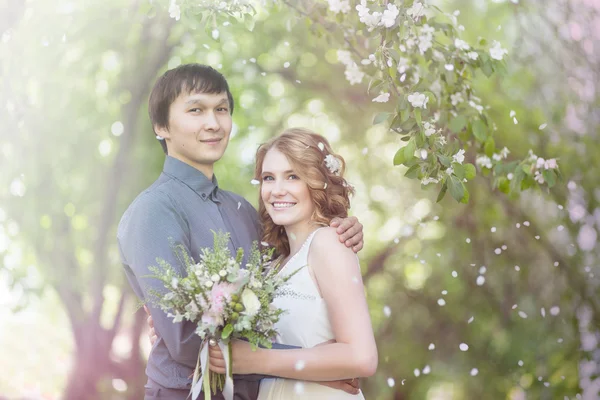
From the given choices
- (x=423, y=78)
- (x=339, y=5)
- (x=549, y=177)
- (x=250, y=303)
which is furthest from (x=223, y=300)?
(x=549, y=177)

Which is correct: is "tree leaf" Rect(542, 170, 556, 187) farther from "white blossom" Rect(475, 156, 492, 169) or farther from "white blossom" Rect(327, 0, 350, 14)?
"white blossom" Rect(327, 0, 350, 14)

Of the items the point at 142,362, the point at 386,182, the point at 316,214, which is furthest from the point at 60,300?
the point at 316,214

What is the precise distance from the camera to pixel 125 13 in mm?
4586

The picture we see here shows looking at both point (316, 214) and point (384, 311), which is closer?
point (316, 214)

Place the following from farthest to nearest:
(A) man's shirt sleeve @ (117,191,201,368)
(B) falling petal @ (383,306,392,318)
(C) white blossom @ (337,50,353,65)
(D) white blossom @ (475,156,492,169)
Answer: (B) falling petal @ (383,306,392,318)
(C) white blossom @ (337,50,353,65)
(D) white blossom @ (475,156,492,169)
(A) man's shirt sleeve @ (117,191,201,368)

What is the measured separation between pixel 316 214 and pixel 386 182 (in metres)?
2.45

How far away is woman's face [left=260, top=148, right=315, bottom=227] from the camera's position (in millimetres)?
2459

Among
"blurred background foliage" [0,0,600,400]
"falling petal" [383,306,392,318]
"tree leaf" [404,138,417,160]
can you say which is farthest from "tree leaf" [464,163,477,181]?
"falling petal" [383,306,392,318]

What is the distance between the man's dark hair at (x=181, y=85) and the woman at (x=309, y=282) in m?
0.32

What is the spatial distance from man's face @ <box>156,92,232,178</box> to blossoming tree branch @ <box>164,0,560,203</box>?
0.47 meters

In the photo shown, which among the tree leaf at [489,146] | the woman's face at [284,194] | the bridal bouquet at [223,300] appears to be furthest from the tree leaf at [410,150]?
the tree leaf at [489,146]

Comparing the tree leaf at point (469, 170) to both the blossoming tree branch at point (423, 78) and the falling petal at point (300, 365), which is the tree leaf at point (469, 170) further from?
the falling petal at point (300, 365)

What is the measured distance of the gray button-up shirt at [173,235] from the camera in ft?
6.91

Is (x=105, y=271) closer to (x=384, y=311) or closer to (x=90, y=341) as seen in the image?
(x=90, y=341)
